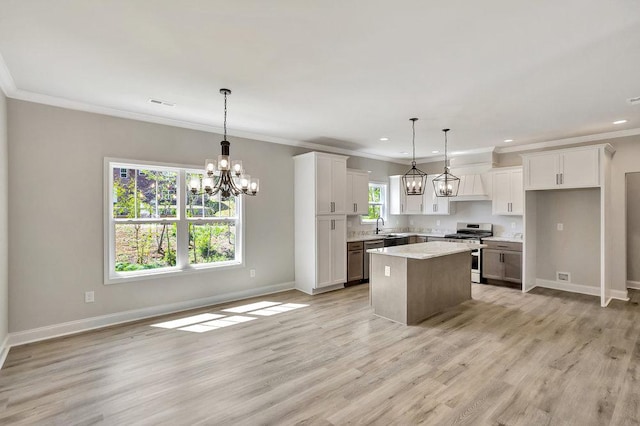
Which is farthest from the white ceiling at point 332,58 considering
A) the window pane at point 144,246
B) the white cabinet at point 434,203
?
the white cabinet at point 434,203

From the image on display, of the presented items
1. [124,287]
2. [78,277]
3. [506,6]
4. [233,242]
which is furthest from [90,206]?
[506,6]

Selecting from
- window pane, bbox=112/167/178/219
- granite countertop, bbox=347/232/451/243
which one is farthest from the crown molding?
window pane, bbox=112/167/178/219

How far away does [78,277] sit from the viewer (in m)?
3.82

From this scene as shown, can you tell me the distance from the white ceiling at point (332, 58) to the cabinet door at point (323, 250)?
6.07 feet

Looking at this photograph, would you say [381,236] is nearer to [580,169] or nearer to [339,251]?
[339,251]

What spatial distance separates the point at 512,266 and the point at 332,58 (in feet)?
16.9

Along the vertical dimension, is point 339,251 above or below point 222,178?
below

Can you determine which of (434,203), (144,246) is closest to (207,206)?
(144,246)

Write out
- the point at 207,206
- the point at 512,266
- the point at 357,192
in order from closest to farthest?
the point at 207,206, the point at 512,266, the point at 357,192

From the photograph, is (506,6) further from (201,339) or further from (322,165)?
(201,339)

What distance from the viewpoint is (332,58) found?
269 centimetres

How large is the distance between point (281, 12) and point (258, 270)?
4121 mm

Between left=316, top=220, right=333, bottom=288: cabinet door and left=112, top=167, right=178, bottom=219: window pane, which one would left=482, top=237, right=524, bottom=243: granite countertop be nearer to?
left=316, top=220, right=333, bottom=288: cabinet door

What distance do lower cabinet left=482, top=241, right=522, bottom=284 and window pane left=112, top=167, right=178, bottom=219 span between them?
563 centimetres
